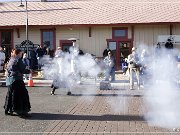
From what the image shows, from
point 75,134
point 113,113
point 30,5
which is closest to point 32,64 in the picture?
point 30,5

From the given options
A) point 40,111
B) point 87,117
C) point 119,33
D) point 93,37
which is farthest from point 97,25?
point 87,117

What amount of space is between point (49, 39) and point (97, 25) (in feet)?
13.0

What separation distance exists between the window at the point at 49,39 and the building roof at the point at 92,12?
931mm

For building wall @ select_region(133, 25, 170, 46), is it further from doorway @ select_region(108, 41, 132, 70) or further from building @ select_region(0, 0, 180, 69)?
doorway @ select_region(108, 41, 132, 70)

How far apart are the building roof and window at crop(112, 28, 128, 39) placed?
0.71m

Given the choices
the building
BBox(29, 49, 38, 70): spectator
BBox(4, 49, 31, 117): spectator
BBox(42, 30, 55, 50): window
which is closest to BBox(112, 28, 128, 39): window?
the building

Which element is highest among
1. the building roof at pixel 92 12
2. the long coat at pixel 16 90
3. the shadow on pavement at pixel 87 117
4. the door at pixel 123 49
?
the building roof at pixel 92 12

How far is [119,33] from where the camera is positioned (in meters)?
29.2

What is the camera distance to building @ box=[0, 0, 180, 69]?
2891cm

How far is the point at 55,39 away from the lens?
30141mm

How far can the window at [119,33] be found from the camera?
1148 inches

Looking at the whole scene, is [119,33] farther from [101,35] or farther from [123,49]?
[101,35]

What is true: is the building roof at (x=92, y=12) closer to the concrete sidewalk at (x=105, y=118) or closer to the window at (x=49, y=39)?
the window at (x=49, y=39)

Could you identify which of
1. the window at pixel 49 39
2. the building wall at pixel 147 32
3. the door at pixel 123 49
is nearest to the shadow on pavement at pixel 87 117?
the door at pixel 123 49
